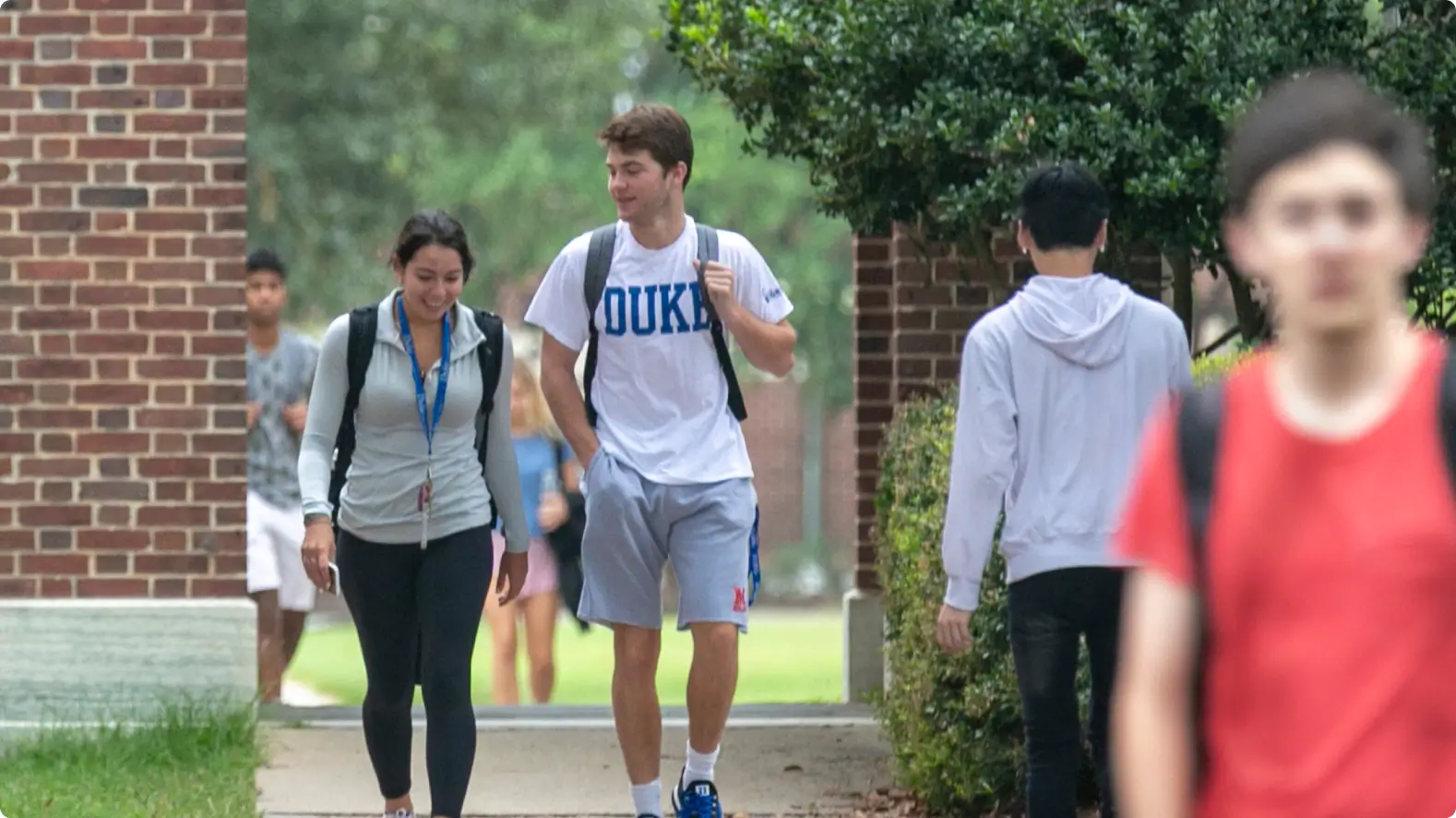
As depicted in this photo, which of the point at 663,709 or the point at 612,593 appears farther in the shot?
the point at 663,709

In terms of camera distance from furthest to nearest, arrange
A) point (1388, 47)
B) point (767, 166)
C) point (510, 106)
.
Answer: point (767, 166) < point (510, 106) < point (1388, 47)

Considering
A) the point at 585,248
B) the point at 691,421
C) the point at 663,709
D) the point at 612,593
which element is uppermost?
the point at 585,248

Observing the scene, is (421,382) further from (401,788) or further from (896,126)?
(896,126)

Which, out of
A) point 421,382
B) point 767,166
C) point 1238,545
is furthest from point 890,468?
point 767,166

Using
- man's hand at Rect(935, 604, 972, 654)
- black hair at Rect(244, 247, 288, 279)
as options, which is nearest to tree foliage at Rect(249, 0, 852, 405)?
black hair at Rect(244, 247, 288, 279)

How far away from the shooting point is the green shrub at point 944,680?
6316 millimetres

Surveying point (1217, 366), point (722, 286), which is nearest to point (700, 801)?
point (722, 286)

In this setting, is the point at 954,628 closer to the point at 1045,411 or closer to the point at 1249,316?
the point at 1045,411

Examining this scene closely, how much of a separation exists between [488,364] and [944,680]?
162cm

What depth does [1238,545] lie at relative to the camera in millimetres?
2275

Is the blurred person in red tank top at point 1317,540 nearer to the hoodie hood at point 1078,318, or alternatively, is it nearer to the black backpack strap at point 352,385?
the hoodie hood at point 1078,318

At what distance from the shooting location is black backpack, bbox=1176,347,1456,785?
7.55 feet

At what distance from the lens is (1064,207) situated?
16.7 feet

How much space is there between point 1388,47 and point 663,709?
13.5ft
